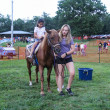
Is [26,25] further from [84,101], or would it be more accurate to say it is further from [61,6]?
[84,101]

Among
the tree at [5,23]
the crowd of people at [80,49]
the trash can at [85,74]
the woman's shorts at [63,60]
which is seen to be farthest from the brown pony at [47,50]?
the tree at [5,23]

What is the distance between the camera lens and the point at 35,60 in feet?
19.8

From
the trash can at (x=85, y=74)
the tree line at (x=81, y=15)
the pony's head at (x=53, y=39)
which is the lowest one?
the trash can at (x=85, y=74)

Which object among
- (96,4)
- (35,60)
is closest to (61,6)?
(96,4)

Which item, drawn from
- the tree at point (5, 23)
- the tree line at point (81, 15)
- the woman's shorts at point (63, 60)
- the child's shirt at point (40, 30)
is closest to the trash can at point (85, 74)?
the woman's shorts at point (63, 60)

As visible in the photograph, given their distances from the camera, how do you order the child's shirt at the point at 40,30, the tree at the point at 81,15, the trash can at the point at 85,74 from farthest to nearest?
the tree at the point at 81,15 → the trash can at the point at 85,74 → the child's shirt at the point at 40,30

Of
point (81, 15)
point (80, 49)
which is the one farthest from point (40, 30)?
point (81, 15)

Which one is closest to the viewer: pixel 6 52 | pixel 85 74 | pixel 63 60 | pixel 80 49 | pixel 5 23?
pixel 63 60

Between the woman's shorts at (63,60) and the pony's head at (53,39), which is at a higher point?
the pony's head at (53,39)

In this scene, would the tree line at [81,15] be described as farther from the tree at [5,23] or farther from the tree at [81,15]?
the tree at [5,23]

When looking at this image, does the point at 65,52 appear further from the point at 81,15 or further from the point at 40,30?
the point at 81,15

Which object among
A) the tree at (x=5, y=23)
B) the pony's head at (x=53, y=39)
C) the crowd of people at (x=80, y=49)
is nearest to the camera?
the pony's head at (x=53, y=39)

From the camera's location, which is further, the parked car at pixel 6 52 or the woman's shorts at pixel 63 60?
the parked car at pixel 6 52

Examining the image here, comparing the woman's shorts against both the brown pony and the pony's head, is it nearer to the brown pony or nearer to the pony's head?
the brown pony
